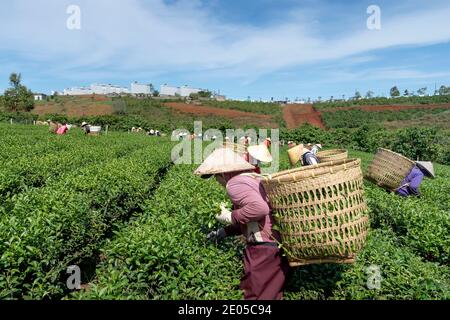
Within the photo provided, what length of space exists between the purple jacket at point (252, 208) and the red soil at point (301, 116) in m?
53.1

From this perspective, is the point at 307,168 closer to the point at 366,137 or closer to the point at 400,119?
the point at 366,137

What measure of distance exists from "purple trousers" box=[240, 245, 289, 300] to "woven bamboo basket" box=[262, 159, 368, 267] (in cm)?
32

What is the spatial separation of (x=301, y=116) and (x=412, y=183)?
5642cm

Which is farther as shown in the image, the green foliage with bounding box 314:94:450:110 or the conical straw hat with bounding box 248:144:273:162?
the green foliage with bounding box 314:94:450:110

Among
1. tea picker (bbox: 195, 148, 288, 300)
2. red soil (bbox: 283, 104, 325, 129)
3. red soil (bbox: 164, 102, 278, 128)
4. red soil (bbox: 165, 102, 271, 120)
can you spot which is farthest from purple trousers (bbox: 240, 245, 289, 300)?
red soil (bbox: 165, 102, 271, 120)

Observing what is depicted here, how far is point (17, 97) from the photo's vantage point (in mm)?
45938

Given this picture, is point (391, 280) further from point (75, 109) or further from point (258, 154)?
point (75, 109)

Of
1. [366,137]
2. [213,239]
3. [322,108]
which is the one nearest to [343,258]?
[213,239]

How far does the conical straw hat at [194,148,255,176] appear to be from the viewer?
3.22 meters

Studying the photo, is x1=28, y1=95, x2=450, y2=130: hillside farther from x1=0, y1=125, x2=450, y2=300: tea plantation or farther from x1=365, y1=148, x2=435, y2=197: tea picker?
x1=0, y1=125, x2=450, y2=300: tea plantation

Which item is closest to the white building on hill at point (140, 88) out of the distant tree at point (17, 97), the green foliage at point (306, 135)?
the distant tree at point (17, 97)

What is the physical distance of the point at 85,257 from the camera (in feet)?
16.2

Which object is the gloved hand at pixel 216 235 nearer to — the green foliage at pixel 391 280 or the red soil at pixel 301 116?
the green foliage at pixel 391 280
